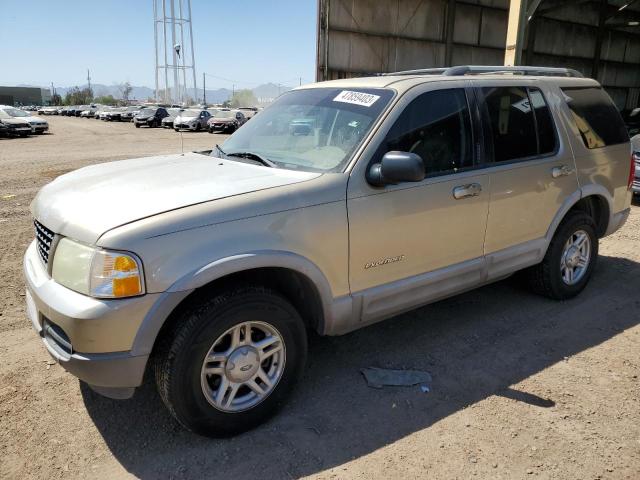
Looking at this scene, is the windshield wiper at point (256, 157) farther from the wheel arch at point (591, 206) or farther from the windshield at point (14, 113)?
the windshield at point (14, 113)

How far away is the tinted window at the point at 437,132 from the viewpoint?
3.23 metres

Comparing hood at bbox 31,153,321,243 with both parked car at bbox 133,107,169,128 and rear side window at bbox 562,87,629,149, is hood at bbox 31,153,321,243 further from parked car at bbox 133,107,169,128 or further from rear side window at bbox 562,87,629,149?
parked car at bbox 133,107,169,128

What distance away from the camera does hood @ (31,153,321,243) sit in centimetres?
248

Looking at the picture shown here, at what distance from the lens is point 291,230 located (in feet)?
8.95

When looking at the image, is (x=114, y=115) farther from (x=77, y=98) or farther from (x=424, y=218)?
(x=77, y=98)

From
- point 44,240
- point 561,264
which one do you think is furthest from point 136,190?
point 561,264

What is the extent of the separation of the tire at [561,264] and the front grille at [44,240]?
377 centimetres

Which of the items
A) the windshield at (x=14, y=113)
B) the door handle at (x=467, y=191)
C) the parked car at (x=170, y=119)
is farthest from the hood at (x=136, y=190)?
the parked car at (x=170, y=119)

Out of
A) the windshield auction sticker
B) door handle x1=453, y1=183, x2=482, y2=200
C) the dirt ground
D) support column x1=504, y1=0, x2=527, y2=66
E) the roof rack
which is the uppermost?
support column x1=504, y1=0, x2=527, y2=66

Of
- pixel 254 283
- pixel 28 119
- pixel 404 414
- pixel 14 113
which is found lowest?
pixel 404 414

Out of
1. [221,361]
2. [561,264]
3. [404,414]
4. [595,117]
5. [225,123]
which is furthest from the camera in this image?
[225,123]

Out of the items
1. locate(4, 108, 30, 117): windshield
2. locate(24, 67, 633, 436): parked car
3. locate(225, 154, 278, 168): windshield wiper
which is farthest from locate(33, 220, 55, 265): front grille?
locate(4, 108, 30, 117): windshield

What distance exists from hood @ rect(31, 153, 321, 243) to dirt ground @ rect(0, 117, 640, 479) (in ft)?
3.74

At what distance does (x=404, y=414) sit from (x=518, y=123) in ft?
7.83
